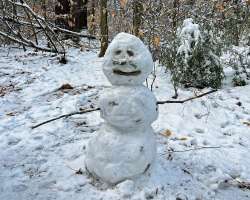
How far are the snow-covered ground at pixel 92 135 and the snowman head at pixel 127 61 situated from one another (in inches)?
38.5

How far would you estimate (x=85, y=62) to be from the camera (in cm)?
830

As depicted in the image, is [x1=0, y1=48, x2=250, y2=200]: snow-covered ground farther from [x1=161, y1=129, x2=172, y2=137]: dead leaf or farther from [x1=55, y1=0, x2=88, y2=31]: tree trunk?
[x1=55, y1=0, x2=88, y2=31]: tree trunk

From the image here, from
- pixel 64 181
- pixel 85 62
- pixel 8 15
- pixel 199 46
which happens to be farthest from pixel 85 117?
pixel 8 15

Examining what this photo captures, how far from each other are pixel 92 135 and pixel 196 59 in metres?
2.31

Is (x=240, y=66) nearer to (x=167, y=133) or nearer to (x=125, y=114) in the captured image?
(x=167, y=133)

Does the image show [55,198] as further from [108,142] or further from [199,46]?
[199,46]

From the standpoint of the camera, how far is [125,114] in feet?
10.9

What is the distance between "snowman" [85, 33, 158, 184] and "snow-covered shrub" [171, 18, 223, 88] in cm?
250

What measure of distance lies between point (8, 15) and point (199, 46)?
4.97 m

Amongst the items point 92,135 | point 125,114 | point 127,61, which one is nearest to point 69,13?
→ point 92,135

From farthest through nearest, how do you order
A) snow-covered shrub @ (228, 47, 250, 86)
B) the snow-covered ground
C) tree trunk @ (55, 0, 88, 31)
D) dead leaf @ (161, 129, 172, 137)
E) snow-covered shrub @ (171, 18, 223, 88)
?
tree trunk @ (55, 0, 88, 31)
snow-covered shrub @ (228, 47, 250, 86)
snow-covered shrub @ (171, 18, 223, 88)
dead leaf @ (161, 129, 172, 137)
the snow-covered ground

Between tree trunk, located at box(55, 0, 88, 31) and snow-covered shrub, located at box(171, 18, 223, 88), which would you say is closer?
snow-covered shrub, located at box(171, 18, 223, 88)

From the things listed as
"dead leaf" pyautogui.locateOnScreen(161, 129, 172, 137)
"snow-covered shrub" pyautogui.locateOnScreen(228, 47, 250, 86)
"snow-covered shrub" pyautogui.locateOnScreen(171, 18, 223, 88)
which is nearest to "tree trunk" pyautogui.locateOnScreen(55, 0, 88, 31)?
"snow-covered shrub" pyautogui.locateOnScreen(171, 18, 223, 88)

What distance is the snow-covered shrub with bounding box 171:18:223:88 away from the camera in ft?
19.3
